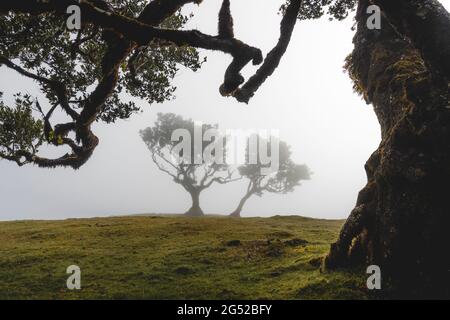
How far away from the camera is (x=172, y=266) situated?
521 inches

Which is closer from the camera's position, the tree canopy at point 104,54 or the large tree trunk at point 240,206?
the tree canopy at point 104,54

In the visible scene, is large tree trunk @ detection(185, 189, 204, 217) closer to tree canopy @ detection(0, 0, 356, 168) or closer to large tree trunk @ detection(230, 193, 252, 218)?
large tree trunk @ detection(230, 193, 252, 218)

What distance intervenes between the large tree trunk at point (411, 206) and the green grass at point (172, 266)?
891 mm

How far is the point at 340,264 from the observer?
10.8m

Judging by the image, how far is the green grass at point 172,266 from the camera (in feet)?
34.0

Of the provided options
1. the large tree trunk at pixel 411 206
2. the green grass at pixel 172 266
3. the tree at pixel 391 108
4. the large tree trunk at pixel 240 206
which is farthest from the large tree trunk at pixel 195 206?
the large tree trunk at pixel 411 206

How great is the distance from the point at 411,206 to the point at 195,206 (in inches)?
2351

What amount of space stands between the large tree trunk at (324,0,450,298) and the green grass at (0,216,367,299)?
0.89 m

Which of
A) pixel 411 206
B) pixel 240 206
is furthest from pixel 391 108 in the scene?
pixel 240 206

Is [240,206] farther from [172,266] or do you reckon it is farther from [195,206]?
[172,266]

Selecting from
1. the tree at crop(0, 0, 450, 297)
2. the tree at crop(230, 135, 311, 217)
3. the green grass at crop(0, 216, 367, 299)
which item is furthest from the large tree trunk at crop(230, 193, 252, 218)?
the tree at crop(0, 0, 450, 297)

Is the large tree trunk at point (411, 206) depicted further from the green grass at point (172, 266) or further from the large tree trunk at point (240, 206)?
the large tree trunk at point (240, 206)

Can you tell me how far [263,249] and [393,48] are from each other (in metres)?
8.48
